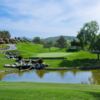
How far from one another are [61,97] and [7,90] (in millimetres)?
2378

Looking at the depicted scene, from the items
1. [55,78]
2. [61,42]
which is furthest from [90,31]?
[61,42]

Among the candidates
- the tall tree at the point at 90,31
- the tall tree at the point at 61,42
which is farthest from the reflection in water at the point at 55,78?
the tall tree at the point at 61,42

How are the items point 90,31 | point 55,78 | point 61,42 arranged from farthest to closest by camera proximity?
1. point 61,42
2. point 90,31
3. point 55,78

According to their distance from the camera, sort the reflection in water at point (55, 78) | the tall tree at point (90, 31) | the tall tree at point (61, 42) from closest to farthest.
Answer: the reflection in water at point (55, 78)
the tall tree at point (90, 31)
the tall tree at point (61, 42)

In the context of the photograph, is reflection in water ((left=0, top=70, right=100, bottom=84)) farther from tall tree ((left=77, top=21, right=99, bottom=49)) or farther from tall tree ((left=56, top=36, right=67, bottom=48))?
tall tree ((left=56, top=36, right=67, bottom=48))

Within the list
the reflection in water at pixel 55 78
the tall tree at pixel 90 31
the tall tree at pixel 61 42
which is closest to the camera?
the reflection in water at pixel 55 78

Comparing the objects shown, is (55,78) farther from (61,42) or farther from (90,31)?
(61,42)

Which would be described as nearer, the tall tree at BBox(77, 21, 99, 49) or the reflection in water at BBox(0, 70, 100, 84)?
the reflection in water at BBox(0, 70, 100, 84)

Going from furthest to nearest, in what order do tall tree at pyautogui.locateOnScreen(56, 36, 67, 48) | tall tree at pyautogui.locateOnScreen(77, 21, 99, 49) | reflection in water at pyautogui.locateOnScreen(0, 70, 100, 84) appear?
tall tree at pyautogui.locateOnScreen(56, 36, 67, 48)
tall tree at pyautogui.locateOnScreen(77, 21, 99, 49)
reflection in water at pyautogui.locateOnScreen(0, 70, 100, 84)

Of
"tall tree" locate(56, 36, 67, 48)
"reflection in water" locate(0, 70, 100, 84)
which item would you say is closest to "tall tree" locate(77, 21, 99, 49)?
"reflection in water" locate(0, 70, 100, 84)

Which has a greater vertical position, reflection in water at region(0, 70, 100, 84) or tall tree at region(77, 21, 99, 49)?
tall tree at region(77, 21, 99, 49)

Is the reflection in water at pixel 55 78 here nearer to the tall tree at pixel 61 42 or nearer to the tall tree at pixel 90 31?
the tall tree at pixel 90 31

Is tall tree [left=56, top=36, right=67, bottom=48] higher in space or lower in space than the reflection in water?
higher

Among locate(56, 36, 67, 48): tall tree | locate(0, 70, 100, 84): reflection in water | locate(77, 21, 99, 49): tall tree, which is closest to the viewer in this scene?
locate(0, 70, 100, 84): reflection in water
